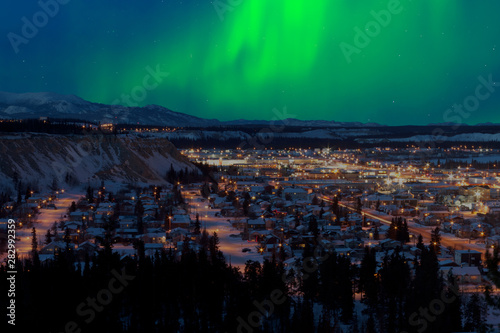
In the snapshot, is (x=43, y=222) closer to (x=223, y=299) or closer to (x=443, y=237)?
(x=223, y=299)

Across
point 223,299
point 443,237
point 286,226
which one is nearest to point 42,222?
point 286,226

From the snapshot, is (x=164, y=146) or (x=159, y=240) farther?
(x=164, y=146)

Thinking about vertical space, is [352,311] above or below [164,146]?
below

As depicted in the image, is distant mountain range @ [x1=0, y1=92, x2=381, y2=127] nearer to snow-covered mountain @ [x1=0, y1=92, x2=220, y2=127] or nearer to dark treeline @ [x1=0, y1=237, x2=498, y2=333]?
snow-covered mountain @ [x1=0, y1=92, x2=220, y2=127]

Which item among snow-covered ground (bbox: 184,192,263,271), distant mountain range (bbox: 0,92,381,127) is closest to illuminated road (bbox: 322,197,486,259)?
snow-covered ground (bbox: 184,192,263,271)

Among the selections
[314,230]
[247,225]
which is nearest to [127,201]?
[247,225]

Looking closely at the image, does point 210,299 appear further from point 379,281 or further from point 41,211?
point 41,211
